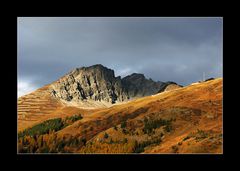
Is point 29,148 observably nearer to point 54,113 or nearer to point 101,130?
point 101,130

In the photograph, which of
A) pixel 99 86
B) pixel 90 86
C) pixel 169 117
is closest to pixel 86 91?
pixel 90 86

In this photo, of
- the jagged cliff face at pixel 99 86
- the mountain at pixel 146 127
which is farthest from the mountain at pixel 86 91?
the mountain at pixel 146 127

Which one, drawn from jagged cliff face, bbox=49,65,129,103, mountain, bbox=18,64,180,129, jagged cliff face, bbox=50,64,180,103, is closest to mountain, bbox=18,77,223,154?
mountain, bbox=18,64,180,129

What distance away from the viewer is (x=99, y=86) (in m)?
77.1

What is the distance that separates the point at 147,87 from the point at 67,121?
135 feet

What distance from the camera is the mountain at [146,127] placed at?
29109 millimetres

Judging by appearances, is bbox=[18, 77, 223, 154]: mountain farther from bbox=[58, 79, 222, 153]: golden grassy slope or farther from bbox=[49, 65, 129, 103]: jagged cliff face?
bbox=[49, 65, 129, 103]: jagged cliff face

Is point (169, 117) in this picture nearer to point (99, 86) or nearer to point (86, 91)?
point (86, 91)

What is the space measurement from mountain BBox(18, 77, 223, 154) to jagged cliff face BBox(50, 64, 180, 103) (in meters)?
29.9

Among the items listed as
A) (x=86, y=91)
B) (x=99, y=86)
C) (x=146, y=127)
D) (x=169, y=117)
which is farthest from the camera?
(x=99, y=86)

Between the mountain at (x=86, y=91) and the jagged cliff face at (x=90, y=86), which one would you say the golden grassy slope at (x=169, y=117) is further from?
the jagged cliff face at (x=90, y=86)

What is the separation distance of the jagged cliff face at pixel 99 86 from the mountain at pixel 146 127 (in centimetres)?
2985

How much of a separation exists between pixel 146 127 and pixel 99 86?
46.6m
